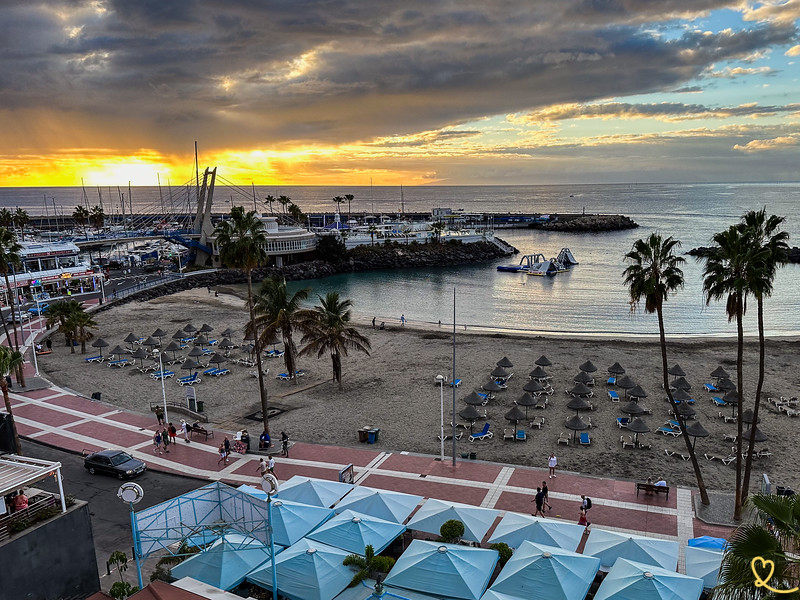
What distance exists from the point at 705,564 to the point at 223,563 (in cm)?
1239

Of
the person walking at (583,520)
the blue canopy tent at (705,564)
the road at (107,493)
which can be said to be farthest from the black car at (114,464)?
the blue canopy tent at (705,564)

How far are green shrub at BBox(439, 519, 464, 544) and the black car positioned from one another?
13189 mm

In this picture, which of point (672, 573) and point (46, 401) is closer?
point (672, 573)

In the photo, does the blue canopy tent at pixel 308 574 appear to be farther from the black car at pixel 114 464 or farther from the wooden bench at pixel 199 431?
the wooden bench at pixel 199 431

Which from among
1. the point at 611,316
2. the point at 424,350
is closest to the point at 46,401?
the point at 424,350

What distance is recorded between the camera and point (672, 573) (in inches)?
531

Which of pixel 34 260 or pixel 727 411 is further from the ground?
pixel 34 260

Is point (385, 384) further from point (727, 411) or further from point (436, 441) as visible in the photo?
point (727, 411)

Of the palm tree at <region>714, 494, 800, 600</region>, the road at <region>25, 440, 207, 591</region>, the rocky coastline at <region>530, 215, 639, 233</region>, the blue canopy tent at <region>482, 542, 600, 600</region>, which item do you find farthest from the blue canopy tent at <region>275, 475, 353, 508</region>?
the rocky coastline at <region>530, 215, 639, 233</region>

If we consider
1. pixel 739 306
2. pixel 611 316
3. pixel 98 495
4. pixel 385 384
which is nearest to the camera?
pixel 739 306

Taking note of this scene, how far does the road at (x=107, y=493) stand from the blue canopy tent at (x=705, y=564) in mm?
14673

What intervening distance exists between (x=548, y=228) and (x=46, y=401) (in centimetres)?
15225

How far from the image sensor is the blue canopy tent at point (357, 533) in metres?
15.7

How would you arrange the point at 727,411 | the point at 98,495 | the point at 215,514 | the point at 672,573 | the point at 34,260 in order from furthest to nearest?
the point at 34,260 → the point at 727,411 → the point at 98,495 → the point at 215,514 → the point at 672,573
